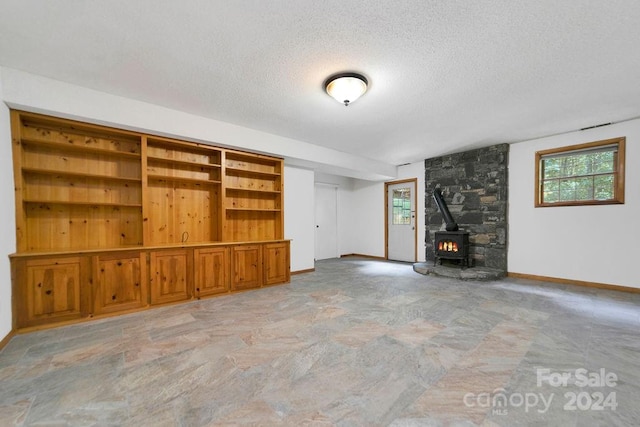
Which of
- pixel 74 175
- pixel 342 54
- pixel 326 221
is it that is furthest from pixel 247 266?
pixel 326 221

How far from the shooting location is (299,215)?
215 inches

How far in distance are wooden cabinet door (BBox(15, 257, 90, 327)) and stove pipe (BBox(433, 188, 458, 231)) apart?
617 centimetres

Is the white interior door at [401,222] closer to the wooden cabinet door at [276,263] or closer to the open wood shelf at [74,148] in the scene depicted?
the wooden cabinet door at [276,263]

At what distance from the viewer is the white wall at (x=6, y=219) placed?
2354 millimetres

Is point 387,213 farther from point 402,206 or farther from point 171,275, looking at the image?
point 171,275

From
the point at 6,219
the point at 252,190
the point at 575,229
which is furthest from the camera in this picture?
the point at 252,190

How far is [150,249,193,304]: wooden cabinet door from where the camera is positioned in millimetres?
3326

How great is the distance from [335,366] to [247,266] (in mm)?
2579

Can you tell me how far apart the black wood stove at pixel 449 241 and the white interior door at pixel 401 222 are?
86cm

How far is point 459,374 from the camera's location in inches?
72.3

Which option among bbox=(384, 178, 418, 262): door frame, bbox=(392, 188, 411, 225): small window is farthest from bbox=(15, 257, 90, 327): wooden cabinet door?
bbox=(392, 188, 411, 225): small window

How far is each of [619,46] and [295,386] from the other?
3807 mm

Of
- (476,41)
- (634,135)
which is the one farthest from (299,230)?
(634,135)

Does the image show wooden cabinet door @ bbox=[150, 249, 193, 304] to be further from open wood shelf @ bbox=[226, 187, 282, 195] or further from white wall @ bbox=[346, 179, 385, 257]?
white wall @ bbox=[346, 179, 385, 257]
